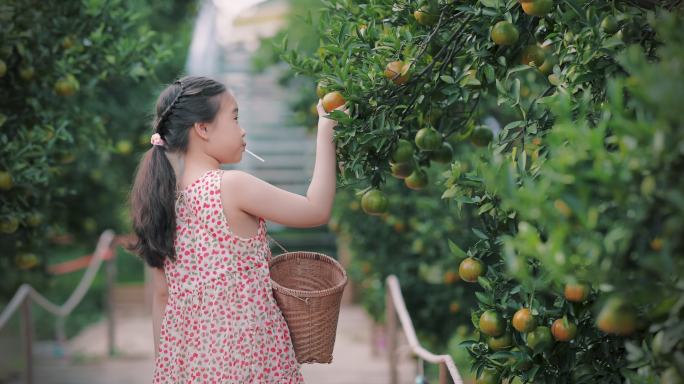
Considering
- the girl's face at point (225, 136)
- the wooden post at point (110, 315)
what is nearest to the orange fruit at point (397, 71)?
the girl's face at point (225, 136)

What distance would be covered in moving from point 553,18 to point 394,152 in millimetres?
573

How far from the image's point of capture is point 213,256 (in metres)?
2.38

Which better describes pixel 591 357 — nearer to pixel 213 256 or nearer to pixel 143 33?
pixel 213 256

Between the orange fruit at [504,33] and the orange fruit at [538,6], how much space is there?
4.7 inches

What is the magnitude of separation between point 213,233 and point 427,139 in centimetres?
69

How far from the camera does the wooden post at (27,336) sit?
4906 millimetres

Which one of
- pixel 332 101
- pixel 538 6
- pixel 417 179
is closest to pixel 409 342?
pixel 417 179

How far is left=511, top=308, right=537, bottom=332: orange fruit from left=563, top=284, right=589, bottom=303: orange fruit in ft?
0.69

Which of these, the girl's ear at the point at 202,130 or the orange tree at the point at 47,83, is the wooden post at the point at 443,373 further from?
the orange tree at the point at 47,83

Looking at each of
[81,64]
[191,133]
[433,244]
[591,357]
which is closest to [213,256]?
[191,133]

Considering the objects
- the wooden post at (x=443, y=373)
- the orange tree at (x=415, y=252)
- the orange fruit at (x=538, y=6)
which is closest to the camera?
the orange fruit at (x=538, y=6)

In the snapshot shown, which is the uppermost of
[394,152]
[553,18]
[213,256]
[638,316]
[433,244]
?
[553,18]

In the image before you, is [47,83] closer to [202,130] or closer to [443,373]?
[202,130]

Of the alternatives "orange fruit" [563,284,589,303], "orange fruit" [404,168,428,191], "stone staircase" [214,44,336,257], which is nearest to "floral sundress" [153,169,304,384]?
"orange fruit" [404,168,428,191]
